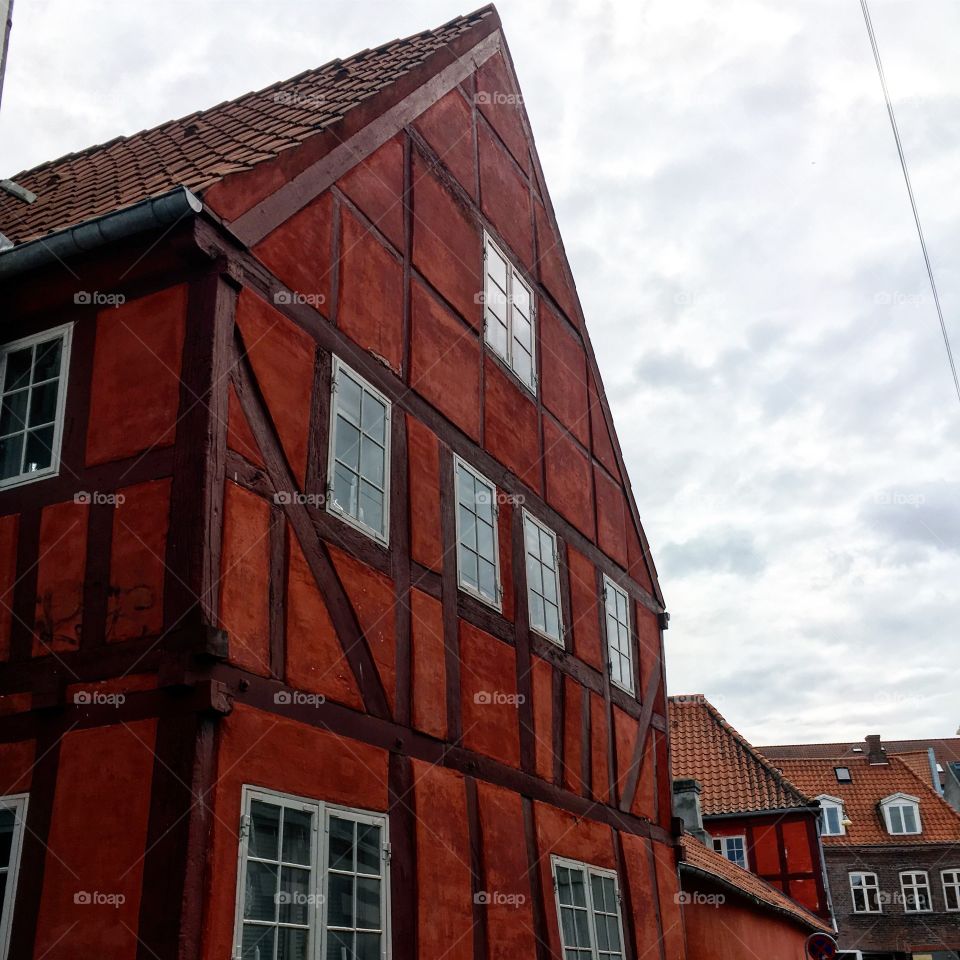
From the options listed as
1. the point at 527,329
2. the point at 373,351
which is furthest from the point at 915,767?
the point at 373,351

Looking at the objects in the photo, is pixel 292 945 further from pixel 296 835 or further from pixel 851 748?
Result: pixel 851 748

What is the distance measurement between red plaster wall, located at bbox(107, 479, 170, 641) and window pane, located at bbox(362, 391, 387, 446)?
208 cm

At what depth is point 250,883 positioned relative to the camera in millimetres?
6273

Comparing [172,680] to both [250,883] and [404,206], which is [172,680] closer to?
[250,883]

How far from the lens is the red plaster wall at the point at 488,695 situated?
909 centimetres

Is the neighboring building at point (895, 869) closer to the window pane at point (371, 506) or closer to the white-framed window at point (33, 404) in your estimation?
the window pane at point (371, 506)

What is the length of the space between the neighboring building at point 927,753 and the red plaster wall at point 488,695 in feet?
→ 114

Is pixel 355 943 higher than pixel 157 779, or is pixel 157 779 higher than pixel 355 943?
pixel 157 779

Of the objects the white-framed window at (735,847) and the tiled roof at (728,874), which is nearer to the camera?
the tiled roof at (728,874)

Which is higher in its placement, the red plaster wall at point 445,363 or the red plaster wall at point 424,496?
the red plaster wall at point 445,363

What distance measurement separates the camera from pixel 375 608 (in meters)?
8.00

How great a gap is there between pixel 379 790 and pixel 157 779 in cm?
190

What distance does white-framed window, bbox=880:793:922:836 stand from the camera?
37.2 meters

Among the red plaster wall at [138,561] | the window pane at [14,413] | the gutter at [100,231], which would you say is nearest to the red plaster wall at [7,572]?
the window pane at [14,413]
